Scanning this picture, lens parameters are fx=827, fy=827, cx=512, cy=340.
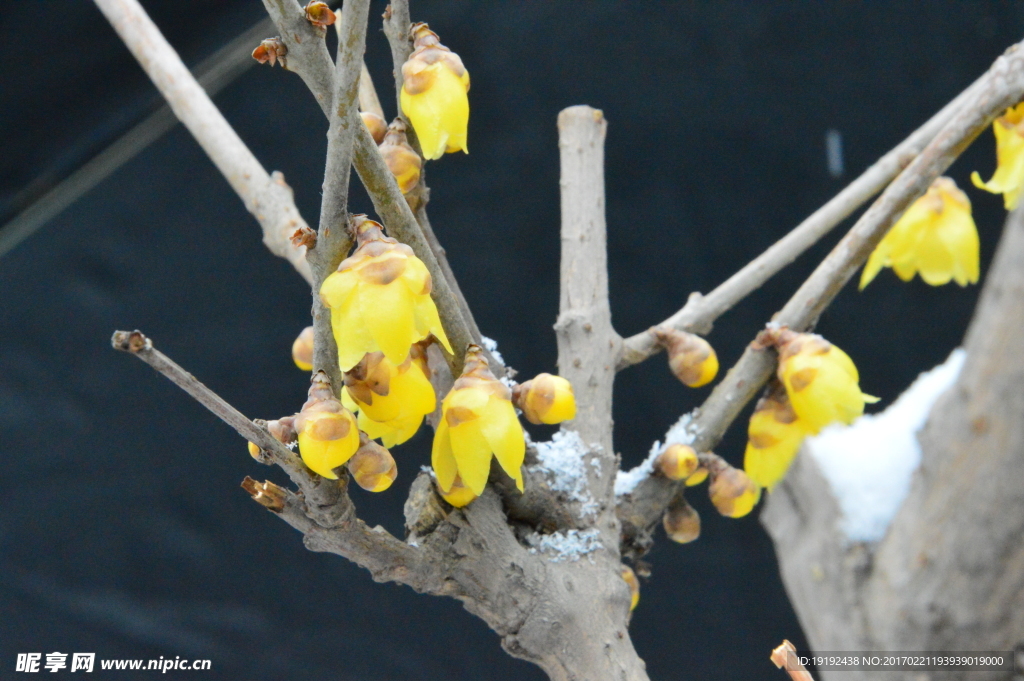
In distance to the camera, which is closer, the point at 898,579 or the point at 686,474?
the point at 898,579

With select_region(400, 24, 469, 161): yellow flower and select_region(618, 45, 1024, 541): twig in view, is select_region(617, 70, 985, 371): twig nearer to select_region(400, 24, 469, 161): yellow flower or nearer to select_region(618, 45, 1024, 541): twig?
select_region(618, 45, 1024, 541): twig

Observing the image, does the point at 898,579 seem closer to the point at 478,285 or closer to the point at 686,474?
the point at 686,474

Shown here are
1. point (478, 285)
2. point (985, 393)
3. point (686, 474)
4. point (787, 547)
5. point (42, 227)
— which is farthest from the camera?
point (478, 285)

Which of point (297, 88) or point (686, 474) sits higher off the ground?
point (297, 88)

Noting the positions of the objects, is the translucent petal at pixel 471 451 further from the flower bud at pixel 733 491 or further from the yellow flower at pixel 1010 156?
the yellow flower at pixel 1010 156

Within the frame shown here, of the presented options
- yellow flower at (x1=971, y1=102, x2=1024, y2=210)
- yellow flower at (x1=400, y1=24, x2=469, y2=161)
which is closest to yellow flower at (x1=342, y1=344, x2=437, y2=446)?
yellow flower at (x1=400, y1=24, x2=469, y2=161)

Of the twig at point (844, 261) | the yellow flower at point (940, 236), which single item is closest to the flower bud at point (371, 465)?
the twig at point (844, 261)

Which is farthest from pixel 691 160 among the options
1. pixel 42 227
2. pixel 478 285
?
pixel 42 227
